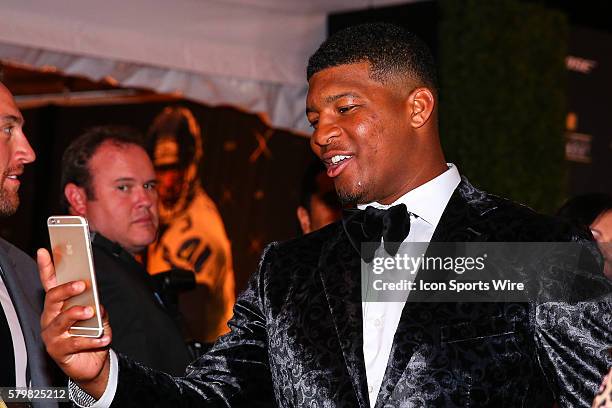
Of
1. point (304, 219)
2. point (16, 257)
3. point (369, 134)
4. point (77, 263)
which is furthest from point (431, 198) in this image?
point (304, 219)

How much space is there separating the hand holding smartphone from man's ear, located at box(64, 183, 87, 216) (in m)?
2.06

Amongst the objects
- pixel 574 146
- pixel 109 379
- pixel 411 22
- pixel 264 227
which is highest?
pixel 411 22

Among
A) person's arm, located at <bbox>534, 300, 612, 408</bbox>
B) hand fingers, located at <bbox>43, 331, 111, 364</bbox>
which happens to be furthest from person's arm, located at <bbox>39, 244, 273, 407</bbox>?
person's arm, located at <bbox>534, 300, 612, 408</bbox>

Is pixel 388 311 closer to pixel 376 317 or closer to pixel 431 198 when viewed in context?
pixel 376 317

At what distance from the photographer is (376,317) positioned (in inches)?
96.1

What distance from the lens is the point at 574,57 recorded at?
676cm

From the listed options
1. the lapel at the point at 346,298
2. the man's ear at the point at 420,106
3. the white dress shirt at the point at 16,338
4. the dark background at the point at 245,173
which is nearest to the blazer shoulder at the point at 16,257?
the white dress shirt at the point at 16,338

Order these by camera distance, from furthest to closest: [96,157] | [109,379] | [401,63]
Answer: [96,157], [401,63], [109,379]

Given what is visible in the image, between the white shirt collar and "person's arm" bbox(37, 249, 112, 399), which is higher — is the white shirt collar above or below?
above

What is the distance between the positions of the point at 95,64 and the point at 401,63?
9.37ft

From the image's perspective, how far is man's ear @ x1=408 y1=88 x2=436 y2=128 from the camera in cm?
263

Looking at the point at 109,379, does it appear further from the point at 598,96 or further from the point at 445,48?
the point at 598,96

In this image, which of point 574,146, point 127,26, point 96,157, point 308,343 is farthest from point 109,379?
point 574,146

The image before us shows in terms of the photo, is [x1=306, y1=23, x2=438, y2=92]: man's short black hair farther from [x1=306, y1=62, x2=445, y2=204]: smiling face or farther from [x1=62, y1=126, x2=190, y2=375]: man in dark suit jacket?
[x1=62, y1=126, x2=190, y2=375]: man in dark suit jacket
